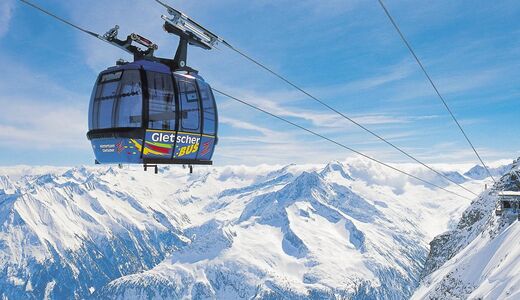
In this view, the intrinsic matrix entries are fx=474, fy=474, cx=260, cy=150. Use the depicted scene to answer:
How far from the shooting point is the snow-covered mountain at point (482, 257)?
53656 mm

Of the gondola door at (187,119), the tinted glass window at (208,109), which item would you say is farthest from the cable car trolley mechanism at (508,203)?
the gondola door at (187,119)

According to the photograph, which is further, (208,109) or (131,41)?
(208,109)

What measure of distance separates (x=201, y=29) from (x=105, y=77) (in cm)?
506

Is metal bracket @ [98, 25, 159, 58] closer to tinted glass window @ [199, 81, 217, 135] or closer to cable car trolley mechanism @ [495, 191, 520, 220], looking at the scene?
tinted glass window @ [199, 81, 217, 135]

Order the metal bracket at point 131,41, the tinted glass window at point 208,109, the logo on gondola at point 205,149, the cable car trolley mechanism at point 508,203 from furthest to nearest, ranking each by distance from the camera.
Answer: the cable car trolley mechanism at point 508,203 < the logo on gondola at point 205,149 < the tinted glass window at point 208,109 < the metal bracket at point 131,41

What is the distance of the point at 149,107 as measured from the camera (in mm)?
19031

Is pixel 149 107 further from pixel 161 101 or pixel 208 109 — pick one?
pixel 208 109

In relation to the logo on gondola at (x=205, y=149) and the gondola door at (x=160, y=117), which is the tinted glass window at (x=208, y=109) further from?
the gondola door at (x=160, y=117)

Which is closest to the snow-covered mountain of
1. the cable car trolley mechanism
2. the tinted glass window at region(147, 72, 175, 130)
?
the cable car trolley mechanism

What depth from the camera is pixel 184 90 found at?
2033 cm

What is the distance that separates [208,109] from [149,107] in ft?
10.6

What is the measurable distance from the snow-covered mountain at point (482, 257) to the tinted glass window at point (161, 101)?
35.0 m

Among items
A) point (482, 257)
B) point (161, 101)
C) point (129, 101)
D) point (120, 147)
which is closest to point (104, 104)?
point (129, 101)

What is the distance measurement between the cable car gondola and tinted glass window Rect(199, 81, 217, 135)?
73mm
